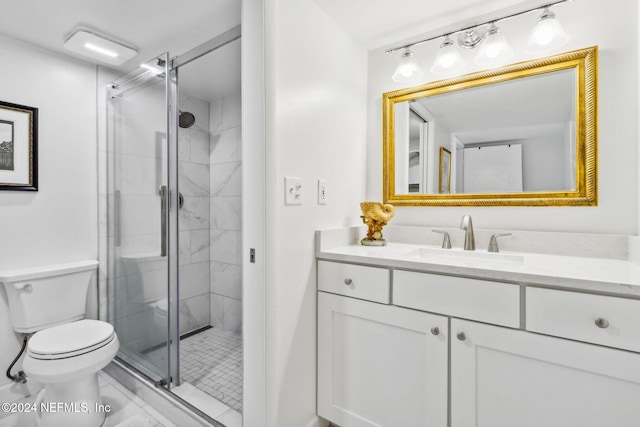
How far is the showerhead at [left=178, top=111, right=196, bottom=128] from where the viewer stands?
7.55 feet

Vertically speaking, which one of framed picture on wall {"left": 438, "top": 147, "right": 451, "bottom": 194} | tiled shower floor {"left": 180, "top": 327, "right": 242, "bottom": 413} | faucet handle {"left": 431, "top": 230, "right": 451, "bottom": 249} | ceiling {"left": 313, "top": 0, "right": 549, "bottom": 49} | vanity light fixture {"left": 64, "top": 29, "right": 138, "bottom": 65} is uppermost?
ceiling {"left": 313, "top": 0, "right": 549, "bottom": 49}

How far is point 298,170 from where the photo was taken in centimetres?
141

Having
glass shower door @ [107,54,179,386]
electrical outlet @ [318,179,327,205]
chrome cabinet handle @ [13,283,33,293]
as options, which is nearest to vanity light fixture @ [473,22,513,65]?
electrical outlet @ [318,179,327,205]

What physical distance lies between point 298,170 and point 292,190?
0.10 metres

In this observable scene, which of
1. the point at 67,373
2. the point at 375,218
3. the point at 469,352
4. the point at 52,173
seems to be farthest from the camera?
the point at 52,173

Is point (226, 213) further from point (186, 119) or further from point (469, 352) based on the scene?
point (469, 352)

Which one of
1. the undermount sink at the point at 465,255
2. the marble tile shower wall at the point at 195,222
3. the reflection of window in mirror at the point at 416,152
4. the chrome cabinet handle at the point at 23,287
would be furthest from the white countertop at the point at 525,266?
the chrome cabinet handle at the point at 23,287

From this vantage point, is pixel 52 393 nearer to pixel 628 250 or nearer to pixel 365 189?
pixel 365 189

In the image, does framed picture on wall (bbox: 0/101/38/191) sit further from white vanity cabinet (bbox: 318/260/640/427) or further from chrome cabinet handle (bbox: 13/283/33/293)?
white vanity cabinet (bbox: 318/260/640/427)

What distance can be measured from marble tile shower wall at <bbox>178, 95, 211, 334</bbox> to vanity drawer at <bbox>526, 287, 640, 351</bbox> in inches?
88.9

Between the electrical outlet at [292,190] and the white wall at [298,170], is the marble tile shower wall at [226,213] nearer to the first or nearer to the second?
the white wall at [298,170]

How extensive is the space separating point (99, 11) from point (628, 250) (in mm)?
2614

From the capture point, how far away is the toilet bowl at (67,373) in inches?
57.0

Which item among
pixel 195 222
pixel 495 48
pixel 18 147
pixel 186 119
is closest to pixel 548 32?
pixel 495 48
